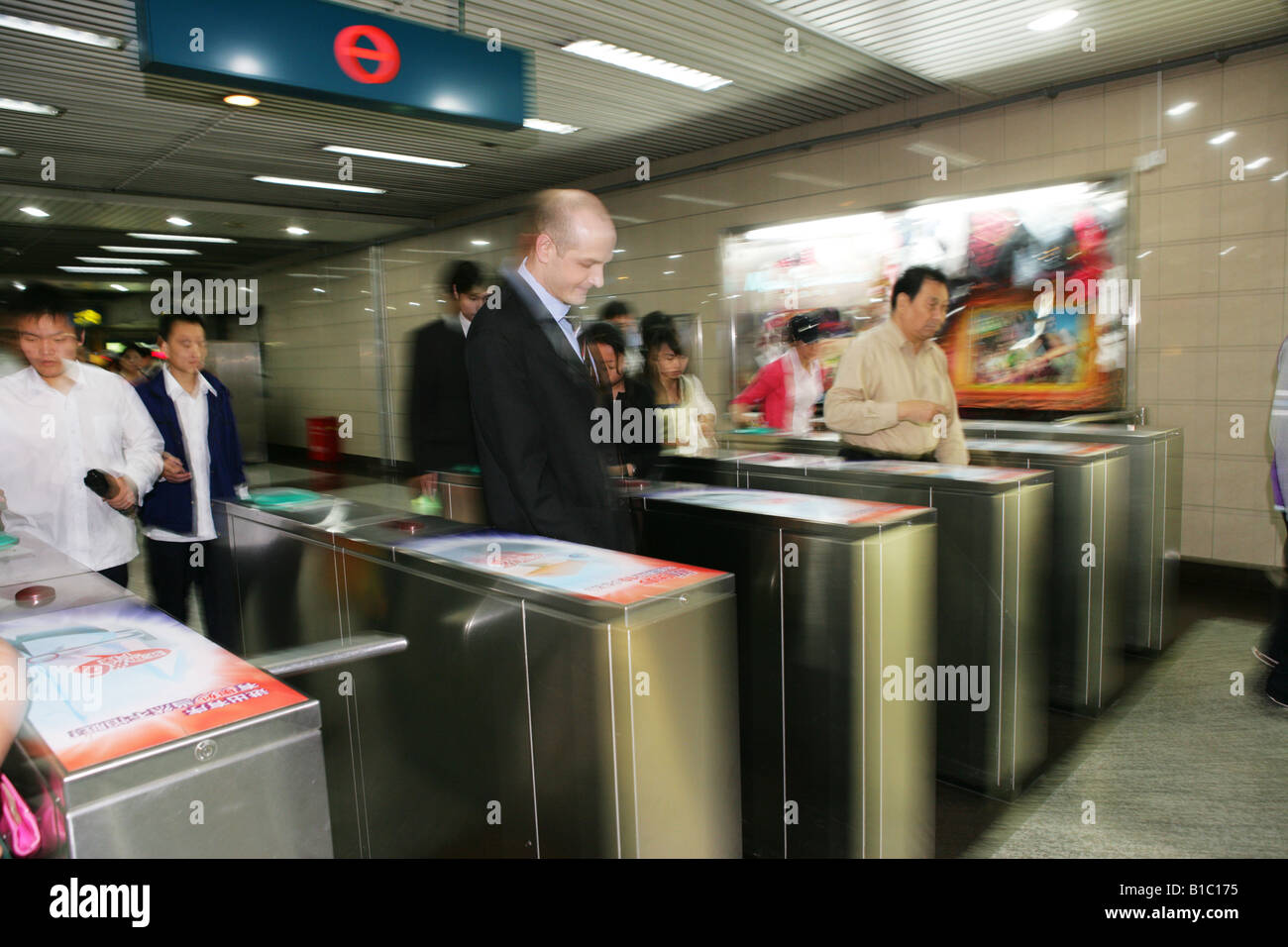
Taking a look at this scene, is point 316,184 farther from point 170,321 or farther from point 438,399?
point 438,399

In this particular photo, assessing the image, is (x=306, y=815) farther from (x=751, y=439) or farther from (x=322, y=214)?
(x=322, y=214)

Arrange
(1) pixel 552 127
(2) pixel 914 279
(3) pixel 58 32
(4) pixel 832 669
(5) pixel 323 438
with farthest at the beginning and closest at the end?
(5) pixel 323 438 < (1) pixel 552 127 < (3) pixel 58 32 < (2) pixel 914 279 < (4) pixel 832 669

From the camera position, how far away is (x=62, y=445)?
2602mm

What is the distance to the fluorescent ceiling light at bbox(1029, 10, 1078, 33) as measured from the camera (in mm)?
4316

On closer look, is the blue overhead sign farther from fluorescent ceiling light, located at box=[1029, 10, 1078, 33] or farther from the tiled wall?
the tiled wall

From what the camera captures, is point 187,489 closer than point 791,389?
Yes

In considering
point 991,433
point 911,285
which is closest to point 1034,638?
point 911,285

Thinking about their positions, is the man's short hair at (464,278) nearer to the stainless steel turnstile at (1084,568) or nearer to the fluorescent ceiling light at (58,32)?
the stainless steel turnstile at (1084,568)

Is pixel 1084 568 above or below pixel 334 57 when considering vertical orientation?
below

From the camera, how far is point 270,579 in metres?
2.52

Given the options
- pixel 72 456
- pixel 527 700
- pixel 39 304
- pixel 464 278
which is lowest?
pixel 527 700

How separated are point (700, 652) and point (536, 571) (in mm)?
330

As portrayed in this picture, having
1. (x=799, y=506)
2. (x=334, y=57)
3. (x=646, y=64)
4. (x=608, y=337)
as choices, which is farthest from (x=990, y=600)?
(x=646, y=64)

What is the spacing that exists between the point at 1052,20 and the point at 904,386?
261 centimetres
